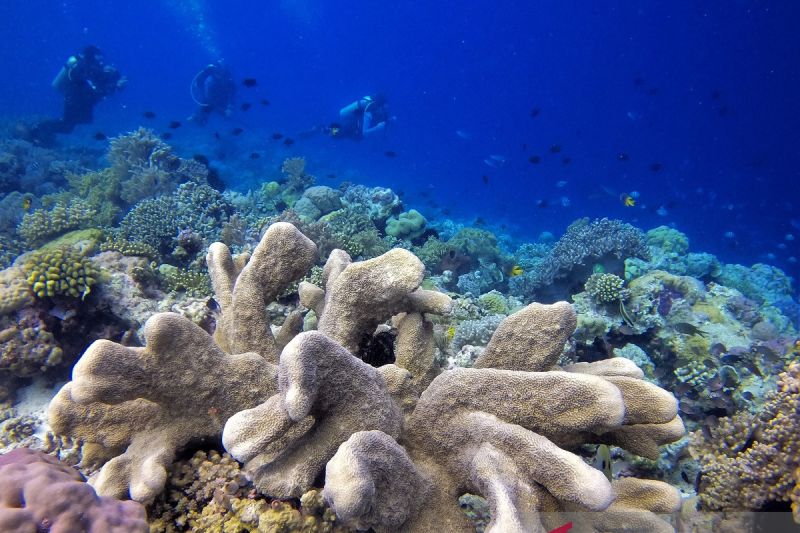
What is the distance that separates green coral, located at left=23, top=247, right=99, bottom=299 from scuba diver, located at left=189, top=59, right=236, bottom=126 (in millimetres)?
24266

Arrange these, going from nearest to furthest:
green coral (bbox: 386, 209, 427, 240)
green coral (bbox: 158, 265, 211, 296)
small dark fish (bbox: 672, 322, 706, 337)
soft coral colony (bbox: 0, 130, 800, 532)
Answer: soft coral colony (bbox: 0, 130, 800, 532), green coral (bbox: 158, 265, 211, 296), small dark fish (bbox: 672, 322, 706, 337), green coral (bbox: 386, 209, 427, 240)

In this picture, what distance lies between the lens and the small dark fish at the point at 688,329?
22.2ft

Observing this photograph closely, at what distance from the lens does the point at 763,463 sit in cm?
335

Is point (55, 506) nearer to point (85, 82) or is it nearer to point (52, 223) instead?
point (52, 223)

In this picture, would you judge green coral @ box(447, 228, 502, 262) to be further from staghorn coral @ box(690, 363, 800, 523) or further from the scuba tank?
the scuba tank

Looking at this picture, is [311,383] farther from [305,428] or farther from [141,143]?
[141,143]

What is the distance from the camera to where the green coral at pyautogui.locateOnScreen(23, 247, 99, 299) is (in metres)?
4.73

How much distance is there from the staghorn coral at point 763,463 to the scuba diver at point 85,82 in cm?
2953

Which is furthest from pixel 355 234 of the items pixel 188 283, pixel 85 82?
pixel 85 82

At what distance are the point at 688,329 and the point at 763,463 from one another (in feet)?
13.1

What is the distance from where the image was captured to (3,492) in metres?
1.98

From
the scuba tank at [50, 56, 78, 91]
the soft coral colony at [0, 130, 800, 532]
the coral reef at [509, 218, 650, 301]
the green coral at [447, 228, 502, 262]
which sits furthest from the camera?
the scuba tank at [50, 56, 78, 91]

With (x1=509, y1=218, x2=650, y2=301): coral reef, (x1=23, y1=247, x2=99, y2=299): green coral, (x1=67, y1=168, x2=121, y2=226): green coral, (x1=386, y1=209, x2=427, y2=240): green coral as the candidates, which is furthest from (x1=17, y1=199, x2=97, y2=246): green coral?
(x1=509, y1=218, x2=650, y2=301): coral reef

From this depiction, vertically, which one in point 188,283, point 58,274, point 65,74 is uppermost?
point 65,74
